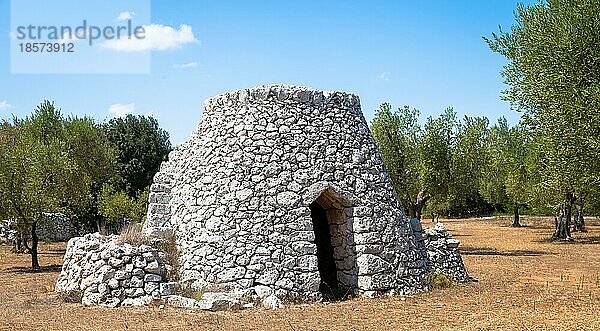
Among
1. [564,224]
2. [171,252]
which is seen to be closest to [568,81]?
[171,252]

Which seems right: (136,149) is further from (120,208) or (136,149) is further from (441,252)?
(441,252)

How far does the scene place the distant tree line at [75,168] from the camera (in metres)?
20.4

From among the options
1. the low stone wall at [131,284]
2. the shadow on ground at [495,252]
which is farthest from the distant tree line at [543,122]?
the low stone wall at [131,284]

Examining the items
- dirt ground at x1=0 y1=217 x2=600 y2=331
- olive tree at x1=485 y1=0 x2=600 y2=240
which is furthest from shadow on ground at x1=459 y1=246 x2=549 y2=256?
olive tree at x1=485 y1=0 x2=600 y2=240

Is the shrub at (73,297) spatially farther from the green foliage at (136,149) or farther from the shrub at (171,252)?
the green foliage at (136,149)

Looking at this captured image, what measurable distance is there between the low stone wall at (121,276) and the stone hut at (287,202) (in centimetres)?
63

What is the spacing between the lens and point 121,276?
12.3m

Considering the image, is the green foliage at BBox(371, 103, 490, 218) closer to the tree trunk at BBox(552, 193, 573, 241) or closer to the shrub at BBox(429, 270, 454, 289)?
the tree trunk at BBox(552, 193, 573, 241)

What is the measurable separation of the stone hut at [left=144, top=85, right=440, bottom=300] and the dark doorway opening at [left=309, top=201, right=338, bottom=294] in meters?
0.15

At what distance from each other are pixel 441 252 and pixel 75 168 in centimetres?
1521

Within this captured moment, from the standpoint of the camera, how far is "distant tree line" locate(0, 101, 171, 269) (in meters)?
20.4

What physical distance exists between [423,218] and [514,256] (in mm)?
A: 32297

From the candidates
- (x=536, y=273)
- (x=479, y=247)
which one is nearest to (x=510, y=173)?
(x=479, y=247)

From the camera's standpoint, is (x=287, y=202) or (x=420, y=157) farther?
(x=420, y=157)
